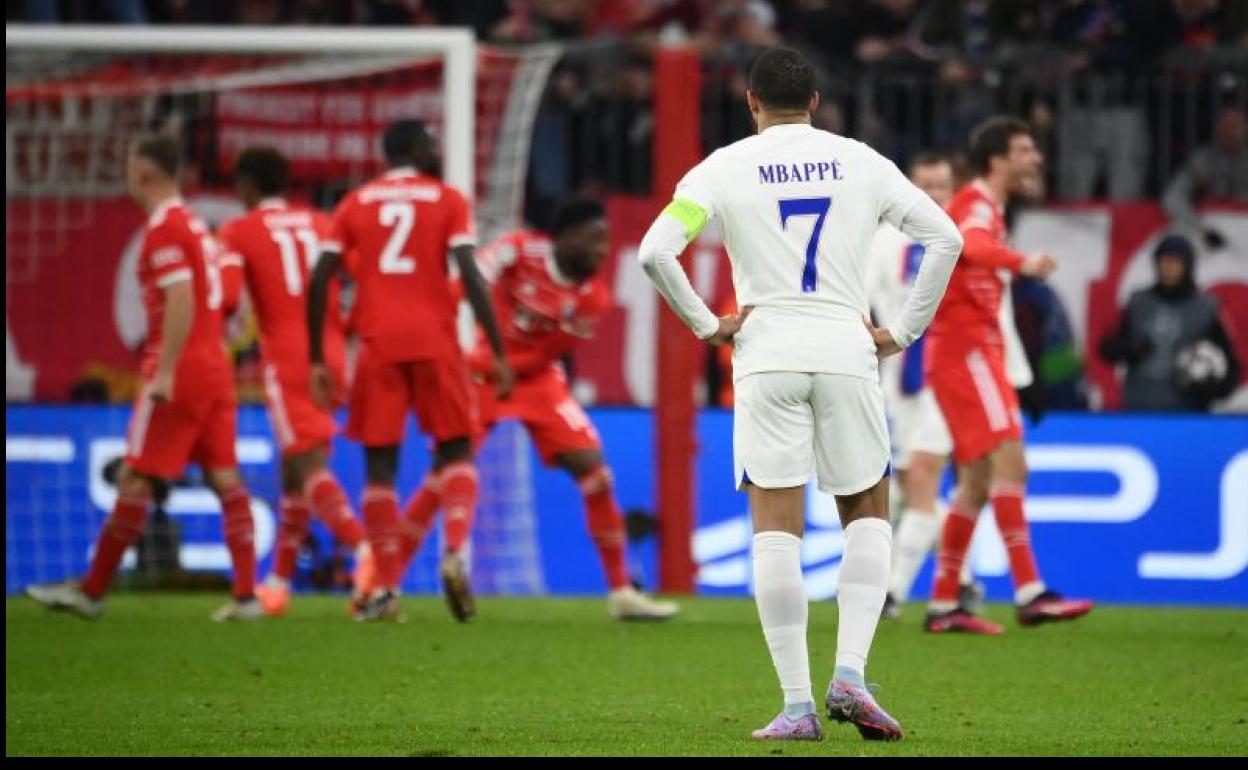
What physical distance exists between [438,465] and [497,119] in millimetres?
3339

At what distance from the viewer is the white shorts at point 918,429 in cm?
1194

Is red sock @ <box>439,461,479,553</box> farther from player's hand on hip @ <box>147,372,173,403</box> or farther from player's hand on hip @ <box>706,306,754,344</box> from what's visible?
player's hand on hip @ <box>706,306,754,344</box>

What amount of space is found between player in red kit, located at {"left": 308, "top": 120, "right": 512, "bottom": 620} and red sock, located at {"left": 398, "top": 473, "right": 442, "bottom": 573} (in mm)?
264

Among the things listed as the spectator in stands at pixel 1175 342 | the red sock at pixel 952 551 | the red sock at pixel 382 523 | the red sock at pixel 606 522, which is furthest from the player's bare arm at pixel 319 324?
the spectator in stands at pixel 1175 342

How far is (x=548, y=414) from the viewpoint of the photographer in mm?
11719

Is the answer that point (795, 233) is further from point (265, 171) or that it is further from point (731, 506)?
point (731, 506)

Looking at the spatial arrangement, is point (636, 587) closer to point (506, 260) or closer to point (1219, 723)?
point (506, 260)

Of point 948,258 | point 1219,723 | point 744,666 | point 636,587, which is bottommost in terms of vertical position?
point 636,587

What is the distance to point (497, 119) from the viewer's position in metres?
14.3

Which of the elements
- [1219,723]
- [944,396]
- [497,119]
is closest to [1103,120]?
[497,119]

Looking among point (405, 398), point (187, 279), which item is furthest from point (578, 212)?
point (187, 279)

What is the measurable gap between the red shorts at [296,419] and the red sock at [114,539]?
0.93 metres

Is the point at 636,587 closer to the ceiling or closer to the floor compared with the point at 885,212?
closer to the floor

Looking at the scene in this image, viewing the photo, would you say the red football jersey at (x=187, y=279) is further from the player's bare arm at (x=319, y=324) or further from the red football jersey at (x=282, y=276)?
the player's bare arm at (x=319, y=324)
